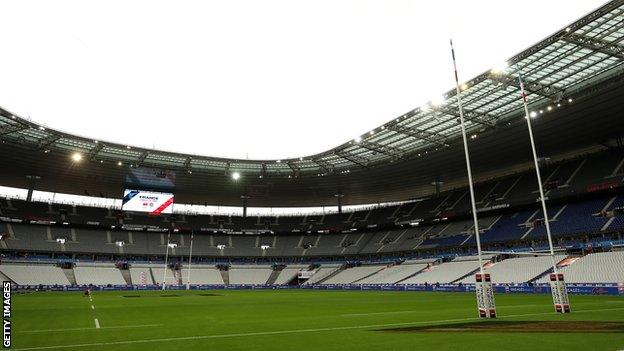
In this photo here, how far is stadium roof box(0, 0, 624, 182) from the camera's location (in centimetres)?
2836

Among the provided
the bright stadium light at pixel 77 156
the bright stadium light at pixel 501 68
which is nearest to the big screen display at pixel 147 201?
the bright stadium light at pixel 77 156

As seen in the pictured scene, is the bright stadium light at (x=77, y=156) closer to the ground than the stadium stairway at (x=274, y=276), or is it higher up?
higher up

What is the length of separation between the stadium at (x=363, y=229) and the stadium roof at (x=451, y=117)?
0.60 feet

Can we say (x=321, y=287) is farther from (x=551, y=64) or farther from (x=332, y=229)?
(x=551, y=64)

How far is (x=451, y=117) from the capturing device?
133 ft

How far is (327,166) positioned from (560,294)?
43.4m

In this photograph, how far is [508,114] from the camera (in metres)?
40.3

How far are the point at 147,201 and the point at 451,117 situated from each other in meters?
46.8

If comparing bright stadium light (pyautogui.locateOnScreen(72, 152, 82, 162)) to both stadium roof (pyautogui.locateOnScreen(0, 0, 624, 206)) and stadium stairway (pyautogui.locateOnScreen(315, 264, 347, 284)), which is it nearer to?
stadium roof (pyautogui.locateOnScreen(0, 0, 624, 206))

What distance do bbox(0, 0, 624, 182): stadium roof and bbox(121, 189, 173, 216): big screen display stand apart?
9.50 metres

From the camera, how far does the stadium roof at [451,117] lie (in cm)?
2836

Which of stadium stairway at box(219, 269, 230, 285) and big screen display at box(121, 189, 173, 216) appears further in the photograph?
stadium stairway at box(219, 269, 230, 285)

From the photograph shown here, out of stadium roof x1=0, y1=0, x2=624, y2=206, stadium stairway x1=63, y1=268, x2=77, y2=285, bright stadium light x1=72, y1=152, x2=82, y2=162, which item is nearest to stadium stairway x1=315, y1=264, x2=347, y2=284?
stadium roof x1=0, y1=0, x2=624, y2=206

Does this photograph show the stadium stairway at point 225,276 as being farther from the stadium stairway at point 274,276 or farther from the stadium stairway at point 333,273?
the stadium stairway at point 333,273
